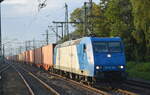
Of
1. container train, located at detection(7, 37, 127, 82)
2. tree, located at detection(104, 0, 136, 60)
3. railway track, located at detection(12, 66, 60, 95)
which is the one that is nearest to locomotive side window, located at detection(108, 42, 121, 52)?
container train, located at detection(7, 37, 127, 82)

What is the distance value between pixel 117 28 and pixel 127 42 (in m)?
2.39

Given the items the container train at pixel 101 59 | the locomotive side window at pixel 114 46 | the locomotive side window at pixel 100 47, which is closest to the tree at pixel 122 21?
the container train at pixel 101 59

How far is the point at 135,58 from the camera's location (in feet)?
177

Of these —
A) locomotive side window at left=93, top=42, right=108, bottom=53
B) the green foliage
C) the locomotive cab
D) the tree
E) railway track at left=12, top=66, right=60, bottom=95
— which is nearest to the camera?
the locomotive cab

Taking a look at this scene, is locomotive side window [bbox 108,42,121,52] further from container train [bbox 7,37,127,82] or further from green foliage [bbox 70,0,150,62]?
green foliage [bbox 70,0,150,62]

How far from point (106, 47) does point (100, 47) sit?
0.35 m

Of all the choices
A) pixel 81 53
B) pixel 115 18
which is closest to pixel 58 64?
pixel 81 53

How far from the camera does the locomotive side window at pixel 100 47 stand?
22.6 m

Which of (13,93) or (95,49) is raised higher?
(95,49)

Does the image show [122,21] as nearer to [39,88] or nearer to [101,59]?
[39,88]

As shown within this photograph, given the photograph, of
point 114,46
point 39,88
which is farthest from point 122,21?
point 114,46

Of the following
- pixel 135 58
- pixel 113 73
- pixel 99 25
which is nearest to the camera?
pixel 113 73

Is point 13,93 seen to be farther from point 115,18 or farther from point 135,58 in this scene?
point 115,18

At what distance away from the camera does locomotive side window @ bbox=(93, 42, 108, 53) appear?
2263 centimetres
